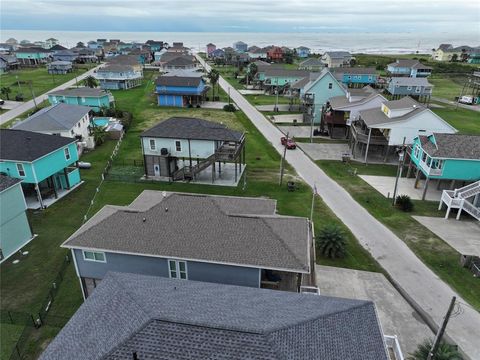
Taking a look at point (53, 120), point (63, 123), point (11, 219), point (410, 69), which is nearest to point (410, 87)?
point (410, 69)

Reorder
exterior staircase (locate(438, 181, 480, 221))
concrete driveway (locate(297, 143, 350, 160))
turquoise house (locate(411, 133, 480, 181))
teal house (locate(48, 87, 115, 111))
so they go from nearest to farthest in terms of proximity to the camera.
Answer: exterior staircase (locate(438, 181, 480, 221)), turquoise house (locate(411, 133, 480, 181)), concrete driveway (locate(297, 143, 350, 160)), teal house (locate(48, 87, 115, 111))

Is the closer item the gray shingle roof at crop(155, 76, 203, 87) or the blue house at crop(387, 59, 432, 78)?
the gray shingle roof at crop(155, 76, 203, 87)

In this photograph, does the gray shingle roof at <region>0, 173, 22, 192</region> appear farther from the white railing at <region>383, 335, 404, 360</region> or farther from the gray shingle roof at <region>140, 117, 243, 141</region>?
the white railing at <region>383, 335, 404, 360</region>

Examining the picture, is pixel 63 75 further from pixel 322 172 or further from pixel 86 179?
pixel 322 172

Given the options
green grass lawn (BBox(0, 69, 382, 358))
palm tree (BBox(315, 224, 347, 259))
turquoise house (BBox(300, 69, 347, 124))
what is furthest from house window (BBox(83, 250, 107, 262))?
turquoise house (BBox(300, 69, 347, 124))

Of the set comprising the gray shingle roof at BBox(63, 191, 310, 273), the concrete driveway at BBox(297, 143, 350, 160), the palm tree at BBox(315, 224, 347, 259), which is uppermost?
the gray shingle roof at BBox(63, 191, 310, 273)

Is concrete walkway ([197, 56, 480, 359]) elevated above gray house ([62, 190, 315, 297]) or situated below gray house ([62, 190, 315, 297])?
below

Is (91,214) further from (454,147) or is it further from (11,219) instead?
(454,147)
